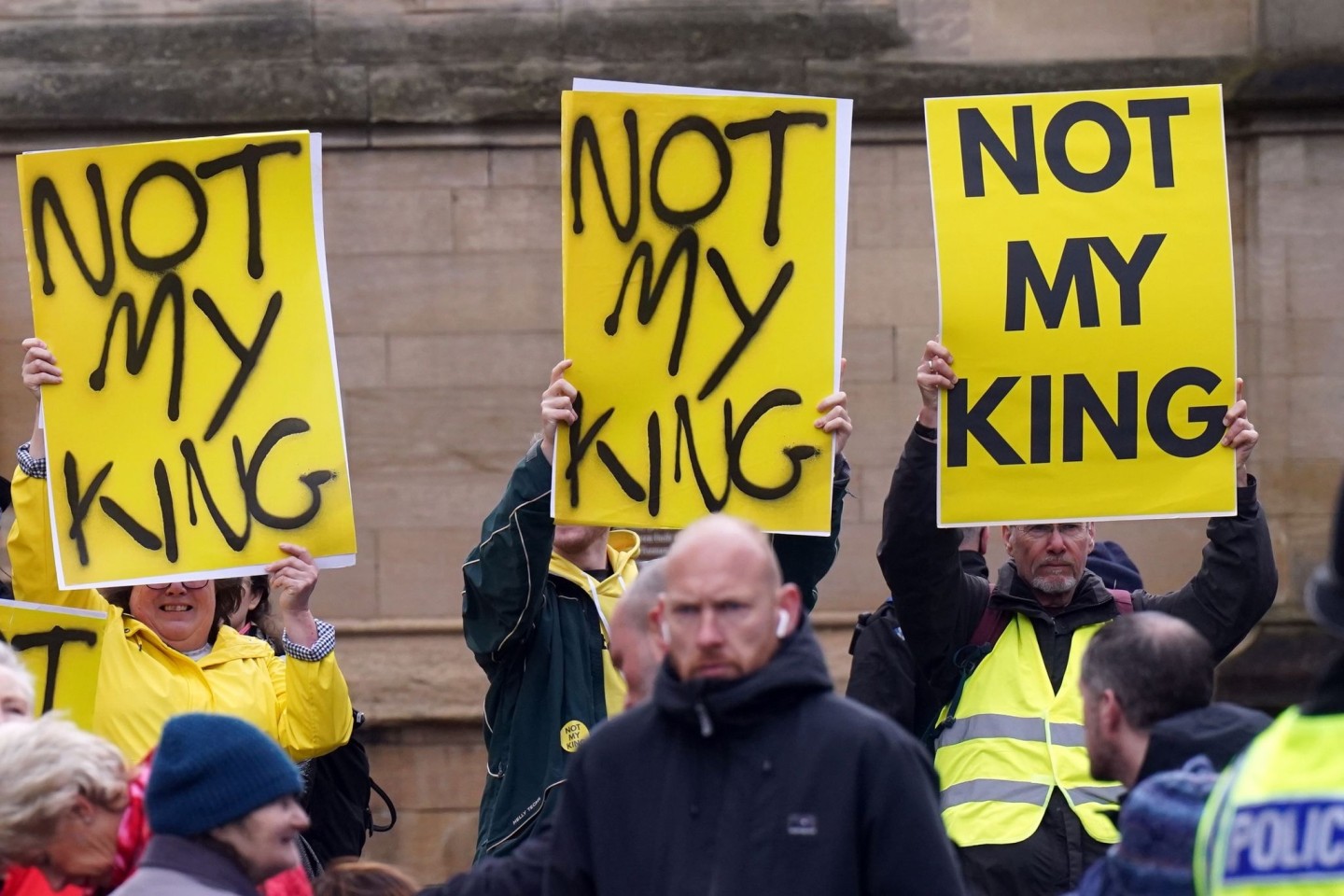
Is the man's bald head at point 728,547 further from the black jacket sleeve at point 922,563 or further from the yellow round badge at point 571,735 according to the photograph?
the black jacket sleeve at point 922,563

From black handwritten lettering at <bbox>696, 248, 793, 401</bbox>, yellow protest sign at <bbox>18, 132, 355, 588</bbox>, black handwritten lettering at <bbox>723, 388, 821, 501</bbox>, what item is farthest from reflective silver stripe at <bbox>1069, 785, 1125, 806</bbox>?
yellow protest sign at <bbox>18, 132, 355, 588</bbox>

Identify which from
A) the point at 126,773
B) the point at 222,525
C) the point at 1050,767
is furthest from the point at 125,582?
the point at 1050,767

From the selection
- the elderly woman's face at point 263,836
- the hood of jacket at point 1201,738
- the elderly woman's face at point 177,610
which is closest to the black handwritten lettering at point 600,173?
the elderly woman's face at point 177,610

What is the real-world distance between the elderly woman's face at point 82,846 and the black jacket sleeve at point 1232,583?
246 centimetres

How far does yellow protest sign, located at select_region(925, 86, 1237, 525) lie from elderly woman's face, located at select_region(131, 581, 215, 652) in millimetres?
1769

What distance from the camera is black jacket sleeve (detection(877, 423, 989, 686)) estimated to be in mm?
4734

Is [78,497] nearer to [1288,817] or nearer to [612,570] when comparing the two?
[612,570]

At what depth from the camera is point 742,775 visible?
3.12 metres

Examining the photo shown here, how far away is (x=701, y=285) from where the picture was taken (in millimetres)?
4613

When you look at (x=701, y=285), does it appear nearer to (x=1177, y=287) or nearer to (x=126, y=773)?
(x=1177, y=287)

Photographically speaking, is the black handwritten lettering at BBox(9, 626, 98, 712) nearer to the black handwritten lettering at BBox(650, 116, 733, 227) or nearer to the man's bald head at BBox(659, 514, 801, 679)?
the black handwritten lettering at BBox(650, 116, 733, 227)

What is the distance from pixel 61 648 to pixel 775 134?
1936 millimetres

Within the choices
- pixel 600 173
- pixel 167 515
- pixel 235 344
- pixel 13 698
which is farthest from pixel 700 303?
pixel 13 698

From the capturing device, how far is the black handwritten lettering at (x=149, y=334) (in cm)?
482
